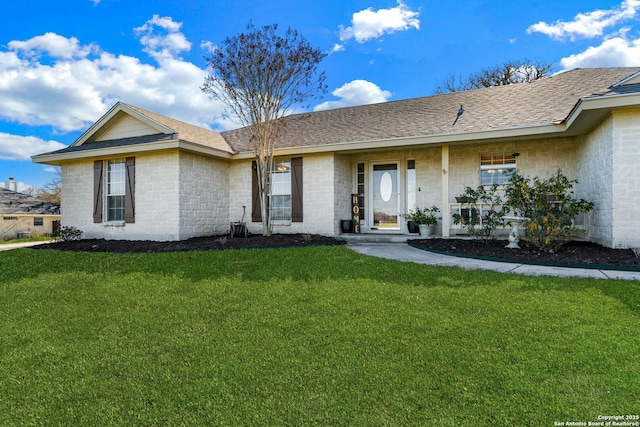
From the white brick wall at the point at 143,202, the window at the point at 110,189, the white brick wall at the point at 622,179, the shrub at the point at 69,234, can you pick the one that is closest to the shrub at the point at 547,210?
the white brick wall at the point at 622,179

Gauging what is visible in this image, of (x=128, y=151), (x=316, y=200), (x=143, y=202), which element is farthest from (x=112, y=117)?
(x=316, y=200)

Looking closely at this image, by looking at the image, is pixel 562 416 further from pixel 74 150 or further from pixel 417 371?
pixel 74 150

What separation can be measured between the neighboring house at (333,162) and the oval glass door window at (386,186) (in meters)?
0.03

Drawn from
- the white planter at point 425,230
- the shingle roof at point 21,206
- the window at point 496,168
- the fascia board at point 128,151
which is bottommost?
the white planter at point 425,230

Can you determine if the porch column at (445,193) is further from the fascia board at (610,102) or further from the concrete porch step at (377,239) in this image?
the fascia board at (610,102)

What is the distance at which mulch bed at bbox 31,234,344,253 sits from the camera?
26.6ft

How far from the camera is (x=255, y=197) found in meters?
10.7

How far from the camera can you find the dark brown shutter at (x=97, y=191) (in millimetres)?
10359

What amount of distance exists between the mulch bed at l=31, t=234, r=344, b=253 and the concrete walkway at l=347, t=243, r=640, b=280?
1566 millimetres

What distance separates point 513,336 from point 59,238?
13.0m

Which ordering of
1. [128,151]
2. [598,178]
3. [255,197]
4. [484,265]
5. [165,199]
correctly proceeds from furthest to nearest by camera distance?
[255,197] → [128,151] → [165,199] → [598,178] → [484,265]

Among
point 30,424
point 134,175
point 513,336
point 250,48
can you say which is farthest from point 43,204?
point 513,336

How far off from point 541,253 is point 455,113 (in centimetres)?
510

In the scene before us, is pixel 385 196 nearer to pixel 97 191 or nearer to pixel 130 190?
pixel 130 190
